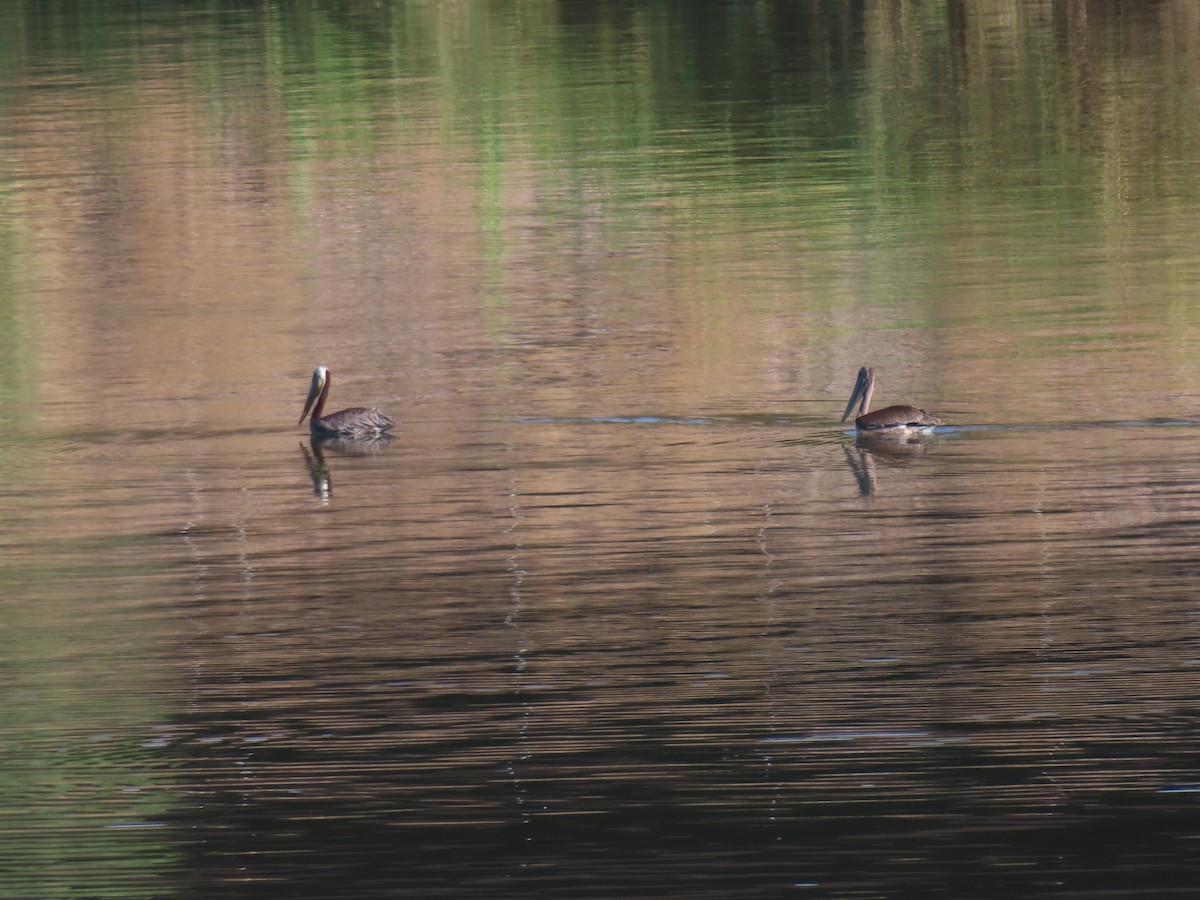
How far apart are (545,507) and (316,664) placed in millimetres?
4047

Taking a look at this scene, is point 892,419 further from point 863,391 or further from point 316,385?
point 316,385

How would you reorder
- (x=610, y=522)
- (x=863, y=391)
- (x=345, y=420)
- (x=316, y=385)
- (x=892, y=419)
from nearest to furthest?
(x=610, y=522) < (x=892, y=419) < (x=345, y=420) < (x=863, y=391) < (x=316, y=385)

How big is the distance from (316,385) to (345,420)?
3.29 feet

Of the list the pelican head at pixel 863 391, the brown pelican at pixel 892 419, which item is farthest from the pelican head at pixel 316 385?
the brown pelican at pixel 892 419

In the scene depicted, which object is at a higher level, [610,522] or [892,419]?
[892,419]

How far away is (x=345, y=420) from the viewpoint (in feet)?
61.9

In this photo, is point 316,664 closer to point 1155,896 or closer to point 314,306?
point 1155,896

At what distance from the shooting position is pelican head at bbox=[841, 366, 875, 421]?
18891mm

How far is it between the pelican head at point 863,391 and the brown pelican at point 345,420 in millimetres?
3244

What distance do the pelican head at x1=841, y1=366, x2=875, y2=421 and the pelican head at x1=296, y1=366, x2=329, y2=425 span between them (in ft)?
12.1

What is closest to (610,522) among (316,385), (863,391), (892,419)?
(892,419)

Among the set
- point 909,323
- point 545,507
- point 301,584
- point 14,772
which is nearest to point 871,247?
point 909,323

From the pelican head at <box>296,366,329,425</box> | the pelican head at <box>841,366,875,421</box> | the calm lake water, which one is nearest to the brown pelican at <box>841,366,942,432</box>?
the pelican head at <box>841,366,875,421</box>

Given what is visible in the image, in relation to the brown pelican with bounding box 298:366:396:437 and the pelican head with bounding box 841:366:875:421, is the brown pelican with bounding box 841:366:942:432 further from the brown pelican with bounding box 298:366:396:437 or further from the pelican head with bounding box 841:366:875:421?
the brown pelican with bounding box 298:366:396:437
